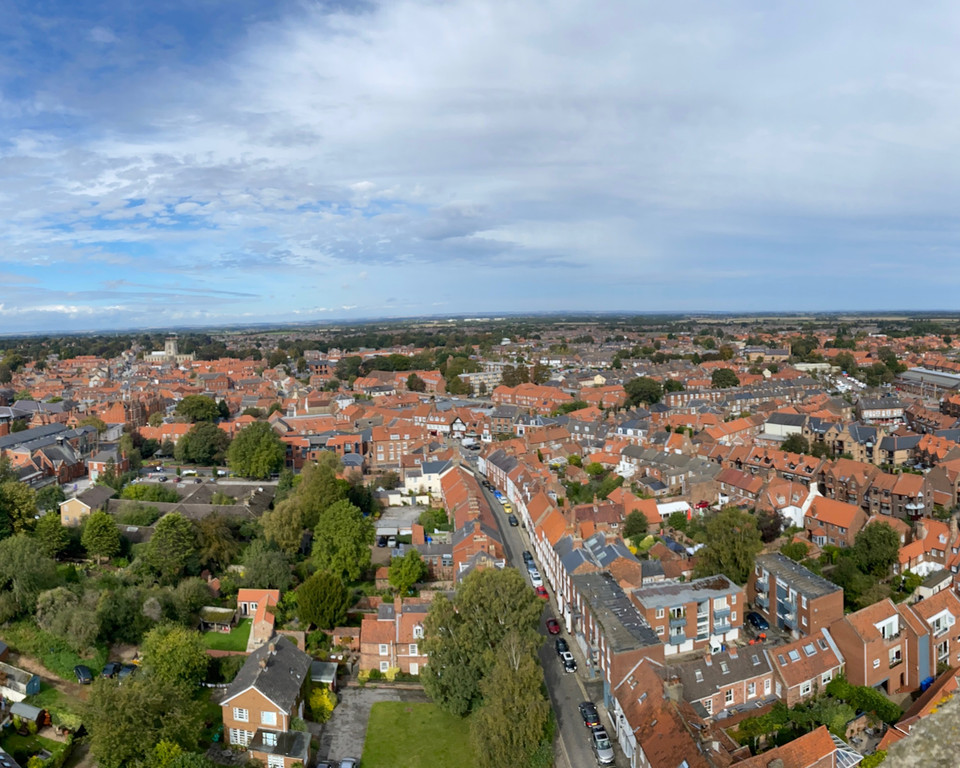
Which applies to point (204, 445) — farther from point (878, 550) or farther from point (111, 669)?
point (878, 550)

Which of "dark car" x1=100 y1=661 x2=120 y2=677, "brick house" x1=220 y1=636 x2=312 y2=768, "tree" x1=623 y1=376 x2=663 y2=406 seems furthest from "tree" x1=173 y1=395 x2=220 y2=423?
"brick house" x1=220 y1=636 x2=312 y2=768

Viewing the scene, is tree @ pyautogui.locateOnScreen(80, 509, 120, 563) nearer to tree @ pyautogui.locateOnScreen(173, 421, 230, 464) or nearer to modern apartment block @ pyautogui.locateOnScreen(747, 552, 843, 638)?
tree @ pyautogui.locateOnScreen(173, 421, 230, 464)

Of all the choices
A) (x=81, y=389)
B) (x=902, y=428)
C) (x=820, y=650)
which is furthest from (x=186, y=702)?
(x=81, y=389)

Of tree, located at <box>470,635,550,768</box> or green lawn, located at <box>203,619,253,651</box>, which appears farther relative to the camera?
green lawn, located at <box>203,619,253,651</box>

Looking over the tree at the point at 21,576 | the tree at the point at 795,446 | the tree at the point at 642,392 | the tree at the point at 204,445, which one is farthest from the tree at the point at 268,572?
the tree at the point at 642,392

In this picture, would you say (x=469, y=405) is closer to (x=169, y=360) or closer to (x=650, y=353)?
(x=650, y=353)

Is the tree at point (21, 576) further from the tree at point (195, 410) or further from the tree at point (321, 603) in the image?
the tree at point (195, 410)
